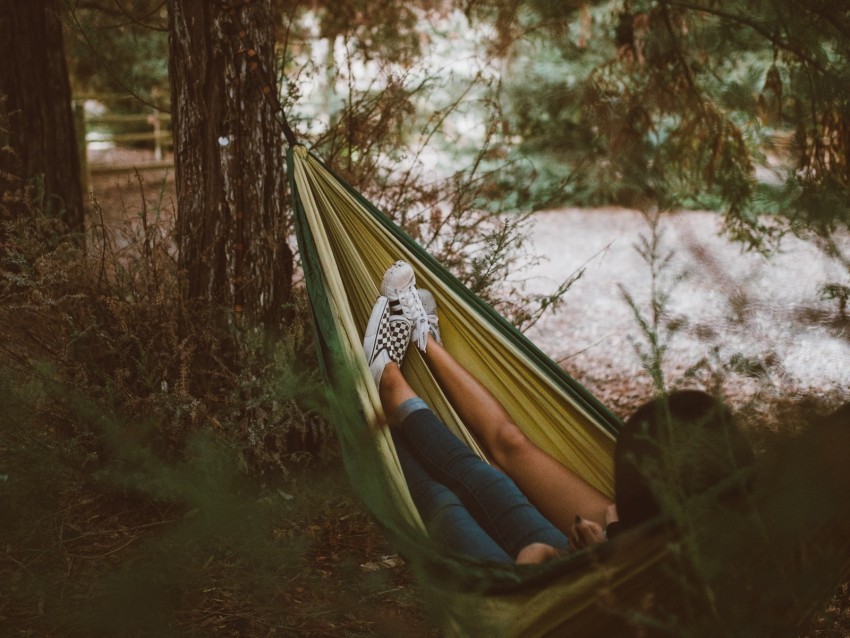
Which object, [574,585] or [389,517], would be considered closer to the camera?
[574,585]

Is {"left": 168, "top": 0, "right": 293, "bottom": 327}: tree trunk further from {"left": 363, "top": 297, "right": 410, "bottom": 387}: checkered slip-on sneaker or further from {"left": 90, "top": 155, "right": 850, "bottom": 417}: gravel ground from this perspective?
{"left": 363, "top": 297, "right": 410, "bottom": 387}: checkered slip-on sneaker

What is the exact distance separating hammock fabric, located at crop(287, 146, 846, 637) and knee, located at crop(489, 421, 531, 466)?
0.18 ft

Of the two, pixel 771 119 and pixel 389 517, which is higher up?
pixel 771 119

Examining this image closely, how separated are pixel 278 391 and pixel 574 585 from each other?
46.7 inches

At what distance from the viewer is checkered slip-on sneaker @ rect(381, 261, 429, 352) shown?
6.70 ft

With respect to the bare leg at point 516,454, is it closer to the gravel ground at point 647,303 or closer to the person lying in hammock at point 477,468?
the person lying in hammock at point 477,468

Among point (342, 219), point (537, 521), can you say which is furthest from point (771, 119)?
point (537, 521)

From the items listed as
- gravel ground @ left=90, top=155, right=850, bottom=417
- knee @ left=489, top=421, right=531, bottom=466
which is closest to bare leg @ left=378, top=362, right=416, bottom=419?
knee @ left=489, top=421, right=531, bottom=466

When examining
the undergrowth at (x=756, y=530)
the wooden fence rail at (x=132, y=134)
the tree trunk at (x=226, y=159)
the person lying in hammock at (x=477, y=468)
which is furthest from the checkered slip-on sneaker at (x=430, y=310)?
the wooden fence rail at (x=132, y=134)

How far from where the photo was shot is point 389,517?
1321 millimetres

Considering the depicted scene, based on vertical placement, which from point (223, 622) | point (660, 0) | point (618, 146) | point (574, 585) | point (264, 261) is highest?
point (660, 0)

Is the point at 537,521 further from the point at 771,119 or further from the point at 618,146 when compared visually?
the point at 771,119

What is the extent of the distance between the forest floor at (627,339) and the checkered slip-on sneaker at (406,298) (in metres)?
0.54

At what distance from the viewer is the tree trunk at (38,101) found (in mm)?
2916
